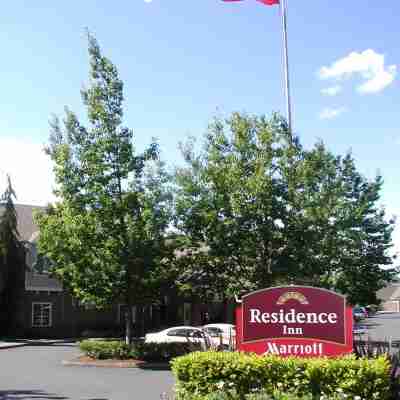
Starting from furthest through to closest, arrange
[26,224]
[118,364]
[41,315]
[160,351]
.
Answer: [26,224], [41,315], [160,351], [118,364]

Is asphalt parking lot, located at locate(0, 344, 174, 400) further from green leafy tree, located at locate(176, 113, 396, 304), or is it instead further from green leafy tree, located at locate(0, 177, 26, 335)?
green leafy tree, located at locate(0, 177, 26, 335)

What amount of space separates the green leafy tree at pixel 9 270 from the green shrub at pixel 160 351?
18973 mm

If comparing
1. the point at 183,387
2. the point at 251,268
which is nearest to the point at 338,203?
the point at 251,268

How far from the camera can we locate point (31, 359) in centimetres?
2556

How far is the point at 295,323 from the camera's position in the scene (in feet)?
37.4

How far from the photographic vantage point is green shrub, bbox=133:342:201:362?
23406 millimetres

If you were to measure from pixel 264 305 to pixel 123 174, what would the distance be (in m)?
13.3

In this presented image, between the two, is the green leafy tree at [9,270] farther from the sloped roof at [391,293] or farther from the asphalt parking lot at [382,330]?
the sloped roof at [391,293]

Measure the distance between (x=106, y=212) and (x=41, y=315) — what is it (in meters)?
21.2

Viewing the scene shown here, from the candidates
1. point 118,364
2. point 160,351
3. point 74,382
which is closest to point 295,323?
point 74,382

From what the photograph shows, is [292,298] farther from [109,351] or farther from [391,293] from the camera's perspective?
[391,293]

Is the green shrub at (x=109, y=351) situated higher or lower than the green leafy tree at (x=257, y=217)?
lower

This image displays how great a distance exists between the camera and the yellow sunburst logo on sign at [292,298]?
448 inches

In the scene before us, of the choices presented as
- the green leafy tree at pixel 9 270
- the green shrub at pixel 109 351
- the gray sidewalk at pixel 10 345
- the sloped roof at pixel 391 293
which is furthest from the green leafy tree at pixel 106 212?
the sloped roof at pixel 391 293
